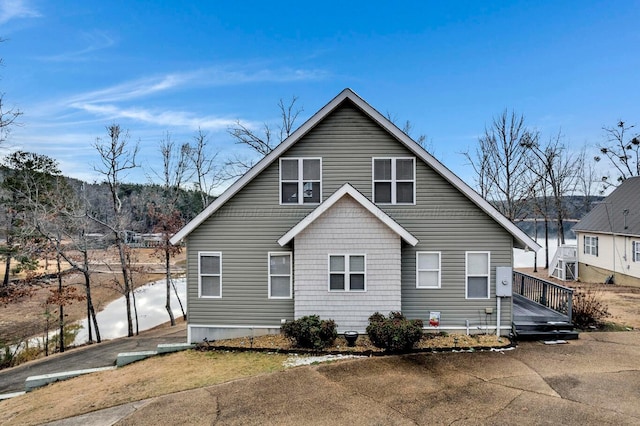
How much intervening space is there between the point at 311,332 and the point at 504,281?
20.4ft

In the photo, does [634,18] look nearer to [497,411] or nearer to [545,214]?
[545,214]

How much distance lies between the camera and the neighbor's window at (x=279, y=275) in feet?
36.5

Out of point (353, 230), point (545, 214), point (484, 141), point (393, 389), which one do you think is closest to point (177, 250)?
point (353, 230)

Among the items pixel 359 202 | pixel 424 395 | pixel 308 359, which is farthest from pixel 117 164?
pixel 424 395

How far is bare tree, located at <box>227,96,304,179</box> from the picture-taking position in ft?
74.6

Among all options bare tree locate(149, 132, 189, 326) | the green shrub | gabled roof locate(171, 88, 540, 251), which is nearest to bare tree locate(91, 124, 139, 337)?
bare tree locate(149, 132, 189, 326)

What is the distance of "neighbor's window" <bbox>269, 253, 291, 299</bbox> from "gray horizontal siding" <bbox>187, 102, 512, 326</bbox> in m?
0.20

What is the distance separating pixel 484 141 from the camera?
90.8 feet

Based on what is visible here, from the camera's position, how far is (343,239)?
1057 centimetres

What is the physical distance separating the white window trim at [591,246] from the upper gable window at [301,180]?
23908mm

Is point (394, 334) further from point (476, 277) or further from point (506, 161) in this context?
point (506, 161)

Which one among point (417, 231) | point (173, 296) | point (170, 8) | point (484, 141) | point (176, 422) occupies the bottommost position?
point (173, 296)

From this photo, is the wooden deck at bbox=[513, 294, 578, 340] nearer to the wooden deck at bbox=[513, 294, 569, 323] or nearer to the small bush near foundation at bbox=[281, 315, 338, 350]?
the wooden deck at bbox=[513, 294, 569, 323]

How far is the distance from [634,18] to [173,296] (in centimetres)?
3588
